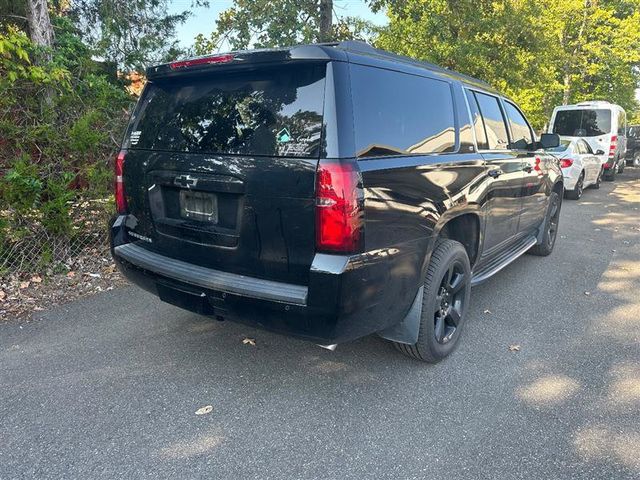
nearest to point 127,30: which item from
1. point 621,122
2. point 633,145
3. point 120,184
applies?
point 120,184

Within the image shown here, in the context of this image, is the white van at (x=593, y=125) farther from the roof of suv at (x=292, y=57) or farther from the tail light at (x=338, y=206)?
the tail light at (x=338, y=206)

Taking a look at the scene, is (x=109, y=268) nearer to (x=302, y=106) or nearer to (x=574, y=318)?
(x=302, y=106)

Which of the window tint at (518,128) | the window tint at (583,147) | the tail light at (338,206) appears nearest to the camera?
the tail light at (338,206)

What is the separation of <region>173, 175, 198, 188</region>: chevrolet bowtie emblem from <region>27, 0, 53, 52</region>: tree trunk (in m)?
3.55

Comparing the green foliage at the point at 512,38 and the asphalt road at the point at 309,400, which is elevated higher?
the green foliage at the point at 512,38

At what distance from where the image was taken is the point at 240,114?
103 inches

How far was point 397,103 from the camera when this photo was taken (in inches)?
110

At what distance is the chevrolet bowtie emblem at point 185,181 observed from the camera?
8.91ft

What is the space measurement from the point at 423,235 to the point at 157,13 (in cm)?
682

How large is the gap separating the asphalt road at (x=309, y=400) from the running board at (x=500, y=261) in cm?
38

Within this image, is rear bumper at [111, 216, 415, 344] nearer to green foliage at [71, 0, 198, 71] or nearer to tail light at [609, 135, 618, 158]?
green foliage at [71, 0, 198, 71]

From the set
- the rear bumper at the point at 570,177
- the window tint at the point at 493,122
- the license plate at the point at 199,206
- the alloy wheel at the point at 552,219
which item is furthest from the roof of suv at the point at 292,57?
the rear bumper at the point at 570,177

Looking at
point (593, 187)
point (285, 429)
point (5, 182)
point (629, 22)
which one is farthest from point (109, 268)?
point (629, 22)

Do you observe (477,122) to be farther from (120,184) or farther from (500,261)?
(120,184)
